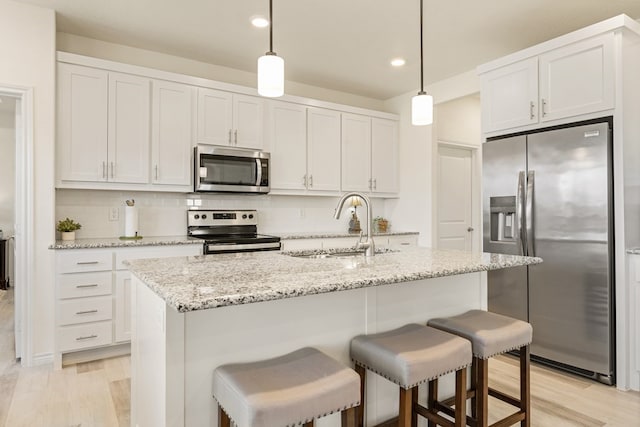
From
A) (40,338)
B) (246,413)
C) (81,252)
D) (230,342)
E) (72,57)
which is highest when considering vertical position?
(72,57)

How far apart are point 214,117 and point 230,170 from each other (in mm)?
524

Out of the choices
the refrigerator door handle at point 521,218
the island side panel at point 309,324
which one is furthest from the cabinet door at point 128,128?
the refrigerator door handle at point 521,218

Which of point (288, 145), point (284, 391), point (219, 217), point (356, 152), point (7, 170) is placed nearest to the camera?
point (284, 391)

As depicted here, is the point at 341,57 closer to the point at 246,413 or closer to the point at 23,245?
the point at 23,245

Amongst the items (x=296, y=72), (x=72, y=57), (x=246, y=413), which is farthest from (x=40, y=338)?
(x=296, y=72)

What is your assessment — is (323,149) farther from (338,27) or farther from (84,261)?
(84,261)

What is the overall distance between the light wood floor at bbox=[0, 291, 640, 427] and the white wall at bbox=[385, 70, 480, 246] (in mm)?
2085

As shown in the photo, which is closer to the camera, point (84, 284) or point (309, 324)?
point (309, 324)

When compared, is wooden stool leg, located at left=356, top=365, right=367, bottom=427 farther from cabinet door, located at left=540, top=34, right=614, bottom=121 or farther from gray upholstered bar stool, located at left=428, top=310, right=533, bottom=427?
cabinet door, located at left=540, top=34, right=614, bottom=121

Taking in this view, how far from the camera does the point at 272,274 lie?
1.48 m

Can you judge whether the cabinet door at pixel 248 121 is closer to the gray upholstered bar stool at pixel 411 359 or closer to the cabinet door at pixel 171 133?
the cabinet door at pixel 171 133

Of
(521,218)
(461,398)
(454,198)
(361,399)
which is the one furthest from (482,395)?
(454,198)

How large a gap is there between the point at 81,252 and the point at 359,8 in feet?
8.94

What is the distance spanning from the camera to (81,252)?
293cm
